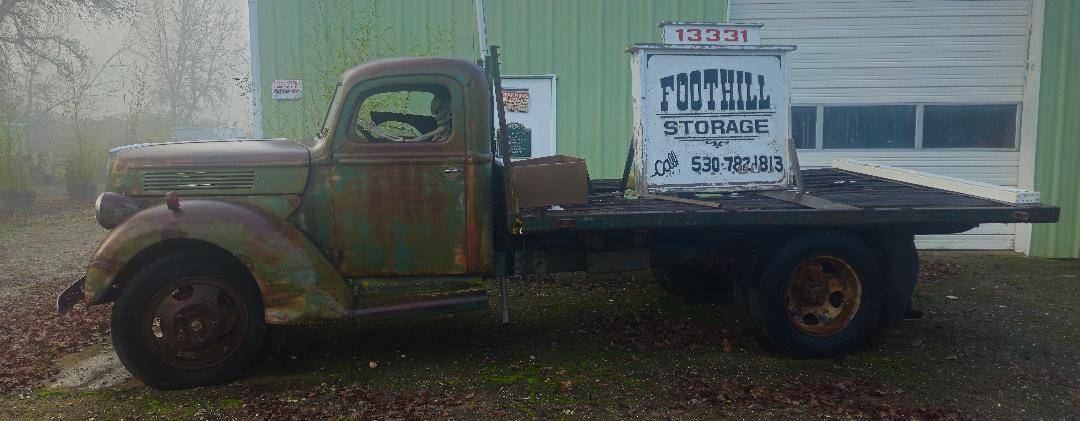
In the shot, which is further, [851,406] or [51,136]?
[51,136]

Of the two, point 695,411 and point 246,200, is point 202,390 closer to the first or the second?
point 246,200

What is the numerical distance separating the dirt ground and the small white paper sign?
369cm

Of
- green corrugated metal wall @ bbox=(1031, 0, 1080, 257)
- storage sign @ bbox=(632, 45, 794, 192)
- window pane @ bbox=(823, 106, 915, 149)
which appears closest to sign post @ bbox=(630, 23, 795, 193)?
storage sign @ bbox=(632, 45, 794, 192)

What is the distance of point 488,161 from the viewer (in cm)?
449

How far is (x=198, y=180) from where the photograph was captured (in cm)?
436

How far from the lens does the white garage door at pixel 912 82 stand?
9.20 meters

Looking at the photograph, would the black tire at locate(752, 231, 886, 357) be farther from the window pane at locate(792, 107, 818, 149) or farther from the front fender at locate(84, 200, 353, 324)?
the window pane at locate(792, 107, 818, 149)

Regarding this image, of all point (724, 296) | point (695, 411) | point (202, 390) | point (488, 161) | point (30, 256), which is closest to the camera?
point (695, 411)

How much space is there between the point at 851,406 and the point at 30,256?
973 centimetres

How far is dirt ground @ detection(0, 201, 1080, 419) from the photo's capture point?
150 inches

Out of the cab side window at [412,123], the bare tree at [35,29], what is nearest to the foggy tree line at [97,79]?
the bare tree at [35,29]

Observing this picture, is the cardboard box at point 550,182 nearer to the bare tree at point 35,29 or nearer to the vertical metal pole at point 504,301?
the vertical metal pole at point 504,301

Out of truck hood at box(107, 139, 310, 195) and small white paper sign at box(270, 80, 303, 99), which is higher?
small white paper sign at box(270, 80, 303, 99)

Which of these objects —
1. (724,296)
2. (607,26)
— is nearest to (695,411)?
(724,296)
